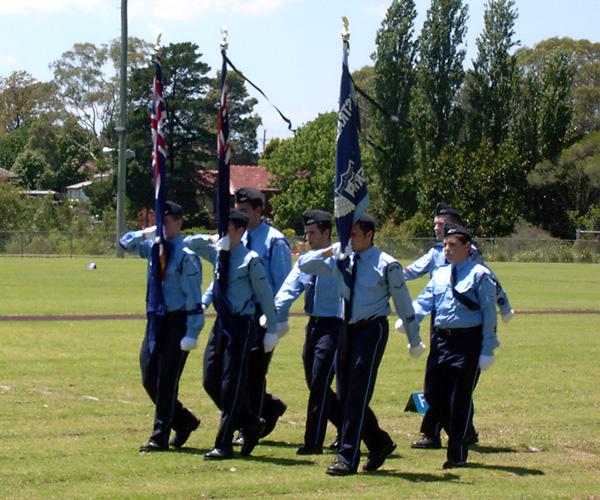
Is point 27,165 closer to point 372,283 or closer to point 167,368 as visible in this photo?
point 167,368

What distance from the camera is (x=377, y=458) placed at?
22.2 feet

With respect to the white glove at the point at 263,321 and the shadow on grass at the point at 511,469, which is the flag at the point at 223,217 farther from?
the shadow on grass at the point at 511,469

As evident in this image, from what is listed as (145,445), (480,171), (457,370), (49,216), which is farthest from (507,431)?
(49,216)

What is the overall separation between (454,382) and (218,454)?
1.90 m

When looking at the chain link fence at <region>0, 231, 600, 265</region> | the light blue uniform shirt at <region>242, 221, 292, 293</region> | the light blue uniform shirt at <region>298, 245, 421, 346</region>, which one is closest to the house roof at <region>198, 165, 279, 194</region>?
the chain link fence at <region>0, 231, 600, 265</region>

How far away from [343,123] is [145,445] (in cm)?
294

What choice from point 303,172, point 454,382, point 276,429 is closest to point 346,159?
point 454,382

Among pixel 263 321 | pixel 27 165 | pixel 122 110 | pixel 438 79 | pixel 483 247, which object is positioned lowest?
pixel 483 247

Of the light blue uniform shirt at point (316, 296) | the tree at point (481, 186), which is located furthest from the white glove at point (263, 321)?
the tree at point (481, 186)

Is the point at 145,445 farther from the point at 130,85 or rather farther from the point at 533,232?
the point at 130,85

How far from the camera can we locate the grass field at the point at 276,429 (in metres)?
6.11

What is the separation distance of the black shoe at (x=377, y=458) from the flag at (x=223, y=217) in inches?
55.9

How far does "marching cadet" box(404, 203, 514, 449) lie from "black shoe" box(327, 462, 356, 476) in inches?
47.2

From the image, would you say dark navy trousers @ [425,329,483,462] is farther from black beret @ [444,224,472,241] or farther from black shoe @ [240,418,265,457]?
black shoe @ [240,418,265,457]
